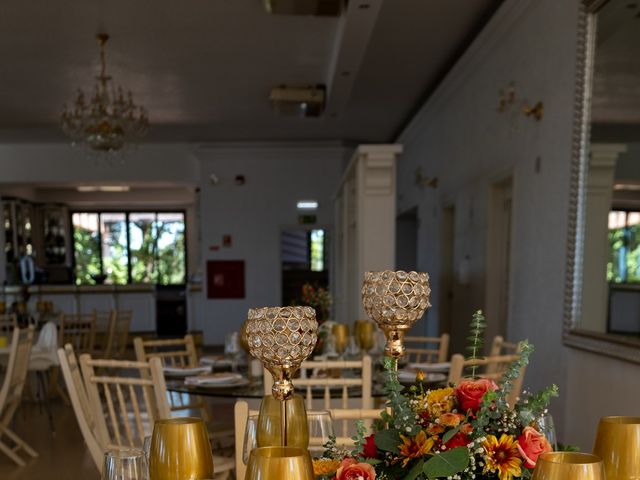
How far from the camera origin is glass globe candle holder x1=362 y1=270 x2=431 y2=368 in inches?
39.3

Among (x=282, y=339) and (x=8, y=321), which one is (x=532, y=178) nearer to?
(x=282, y=339)

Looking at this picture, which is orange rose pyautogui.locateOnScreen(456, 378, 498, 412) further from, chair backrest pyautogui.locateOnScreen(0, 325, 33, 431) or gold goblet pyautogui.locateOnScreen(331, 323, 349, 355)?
chair backrest pyautogui.locateOnScreen(0, 325, 33, 431)

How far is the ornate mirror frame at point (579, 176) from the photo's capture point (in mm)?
3203

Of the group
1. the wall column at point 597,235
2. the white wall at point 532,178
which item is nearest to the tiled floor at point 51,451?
the white wall at point 532,178

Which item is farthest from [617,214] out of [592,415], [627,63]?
[592,415]

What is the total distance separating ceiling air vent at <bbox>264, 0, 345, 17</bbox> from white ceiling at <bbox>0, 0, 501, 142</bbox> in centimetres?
14

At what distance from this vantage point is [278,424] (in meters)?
0.97

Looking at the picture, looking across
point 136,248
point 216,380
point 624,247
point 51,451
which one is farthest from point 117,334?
point 136,248

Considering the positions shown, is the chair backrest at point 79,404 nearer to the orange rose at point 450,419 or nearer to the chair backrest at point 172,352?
the chair backrest at point 172,352

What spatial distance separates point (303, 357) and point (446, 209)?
6.30m

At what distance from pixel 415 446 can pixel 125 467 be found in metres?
0.42

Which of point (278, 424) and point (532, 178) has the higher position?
point (532, 178)

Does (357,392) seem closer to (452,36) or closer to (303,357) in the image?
(303,357)

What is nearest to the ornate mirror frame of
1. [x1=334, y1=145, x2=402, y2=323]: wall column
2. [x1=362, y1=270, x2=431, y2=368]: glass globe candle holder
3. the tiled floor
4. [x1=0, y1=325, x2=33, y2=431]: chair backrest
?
[x1=334, y1=145, x2=402, y2=323]: wall column
